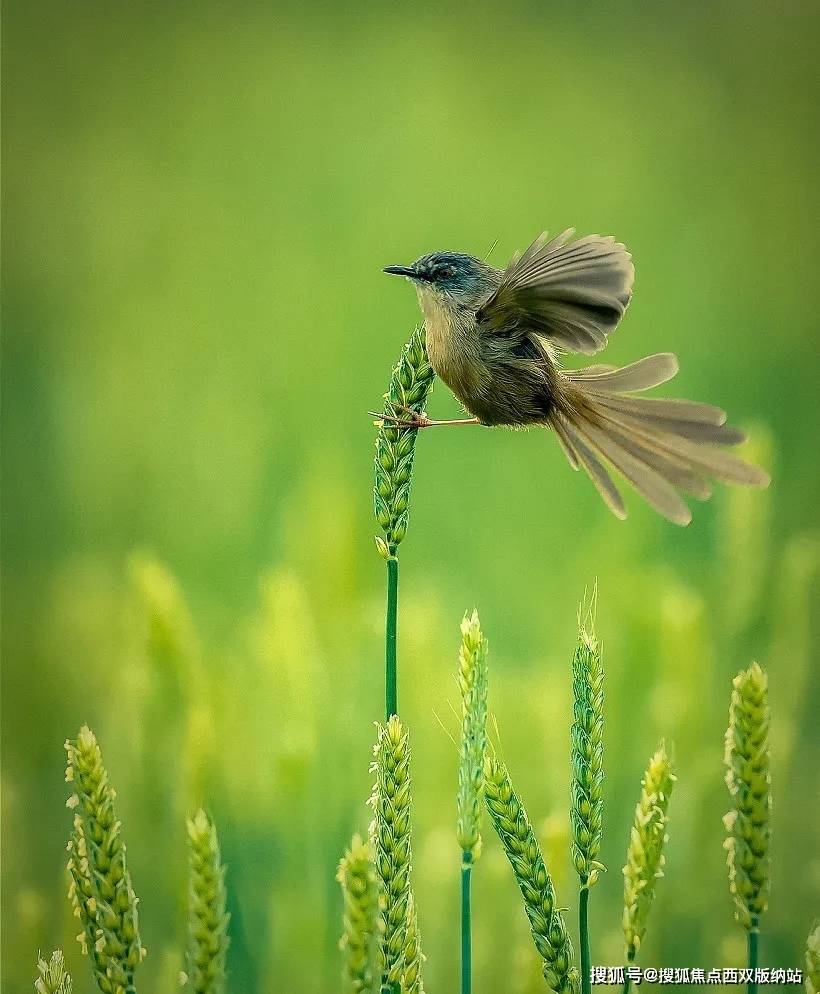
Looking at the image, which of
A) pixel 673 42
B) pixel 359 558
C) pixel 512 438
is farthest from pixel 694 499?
pixel 673 42

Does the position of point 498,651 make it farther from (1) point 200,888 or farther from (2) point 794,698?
(1) point 200,888

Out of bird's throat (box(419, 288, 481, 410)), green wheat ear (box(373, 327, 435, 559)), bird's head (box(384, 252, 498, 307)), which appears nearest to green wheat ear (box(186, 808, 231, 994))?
green wheat ear (box(373, 327, 435, 559))

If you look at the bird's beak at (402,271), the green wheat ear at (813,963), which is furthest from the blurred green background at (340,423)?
the bird's beak at (402,271)

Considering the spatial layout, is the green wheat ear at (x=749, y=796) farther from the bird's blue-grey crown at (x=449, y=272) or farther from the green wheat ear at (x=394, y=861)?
the bird's blue-grey crown at (x=449, y=272)

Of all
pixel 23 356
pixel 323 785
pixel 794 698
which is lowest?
pixel 323 785

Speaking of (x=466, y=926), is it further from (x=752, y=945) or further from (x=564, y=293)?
(x=564, y=293)

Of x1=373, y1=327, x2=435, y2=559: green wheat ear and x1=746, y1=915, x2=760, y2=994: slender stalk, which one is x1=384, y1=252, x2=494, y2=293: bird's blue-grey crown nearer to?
x1=373, y1=327, x2=435, y2=559: green wheat ear

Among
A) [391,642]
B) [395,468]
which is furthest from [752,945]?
[395,468]
